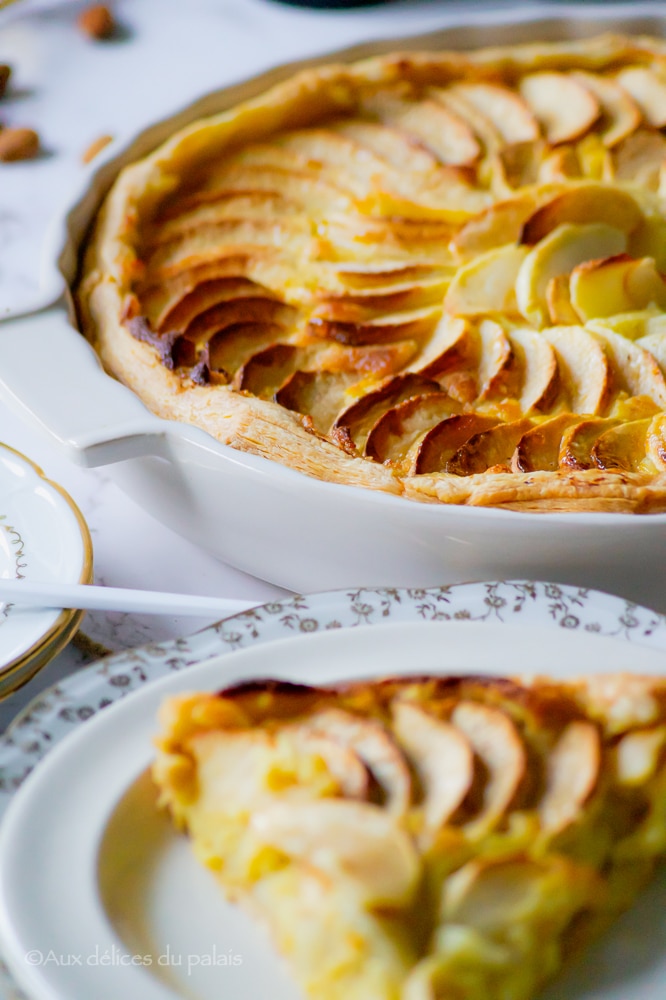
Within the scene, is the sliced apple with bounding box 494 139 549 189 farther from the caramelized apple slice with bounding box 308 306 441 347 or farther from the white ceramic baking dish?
the white ceramic baking dish

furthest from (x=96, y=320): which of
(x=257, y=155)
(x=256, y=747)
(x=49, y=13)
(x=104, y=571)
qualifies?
(x=49, y=13)

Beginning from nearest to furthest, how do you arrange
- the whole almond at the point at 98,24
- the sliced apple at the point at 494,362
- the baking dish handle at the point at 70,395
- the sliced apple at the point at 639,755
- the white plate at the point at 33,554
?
1. the sliced apple at the point at 639,755
2. the white plate at the point at 33,554
3. the baking dish handle at the point at 70,395
4. the sliced apple at the point at 494,362
5. the whole almond at the point at 98,24

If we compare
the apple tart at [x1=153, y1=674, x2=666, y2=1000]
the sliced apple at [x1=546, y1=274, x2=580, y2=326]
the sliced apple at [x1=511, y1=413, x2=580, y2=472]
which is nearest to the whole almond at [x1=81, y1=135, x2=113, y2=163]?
the sliced apple at [x1=546, y1=274, x2=580, y2=326]

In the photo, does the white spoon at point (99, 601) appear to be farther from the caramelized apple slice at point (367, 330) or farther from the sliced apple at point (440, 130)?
the sliced apple at point (440, 130)

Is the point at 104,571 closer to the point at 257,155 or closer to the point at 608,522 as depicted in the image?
the point at 608,522

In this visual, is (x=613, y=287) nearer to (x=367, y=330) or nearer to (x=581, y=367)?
(x=581, y=367)

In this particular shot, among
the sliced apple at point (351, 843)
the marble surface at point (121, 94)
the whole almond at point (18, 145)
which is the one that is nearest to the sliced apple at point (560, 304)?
the marble surface at point (121, 94)
